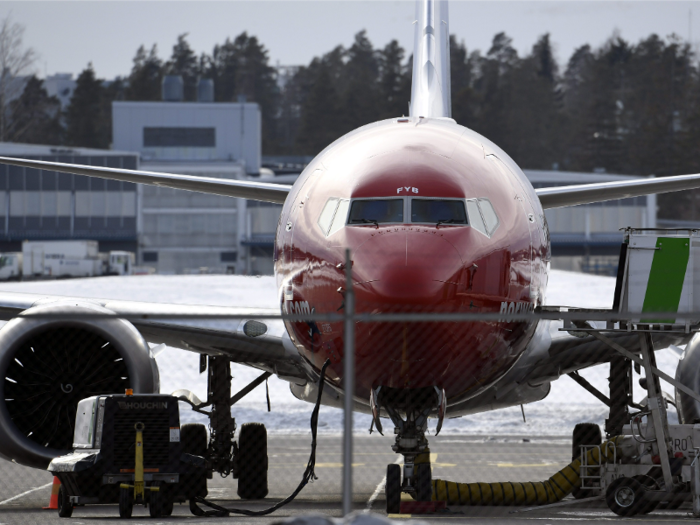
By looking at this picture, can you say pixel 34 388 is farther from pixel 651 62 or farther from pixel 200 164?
pixel 651 62

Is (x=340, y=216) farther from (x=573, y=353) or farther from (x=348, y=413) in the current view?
(x=573, y=353)

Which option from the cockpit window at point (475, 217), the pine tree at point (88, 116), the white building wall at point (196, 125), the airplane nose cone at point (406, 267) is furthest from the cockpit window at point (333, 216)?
the pine tree at point (88, 116)

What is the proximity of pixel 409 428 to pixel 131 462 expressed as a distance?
2616 mm

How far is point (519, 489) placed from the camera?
464 inches

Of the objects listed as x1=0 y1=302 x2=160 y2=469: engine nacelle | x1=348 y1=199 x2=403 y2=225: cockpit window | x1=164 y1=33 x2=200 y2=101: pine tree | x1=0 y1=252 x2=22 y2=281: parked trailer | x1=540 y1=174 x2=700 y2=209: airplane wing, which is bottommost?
x1=0 y1=252 x2=22 y2=281: parked trailer

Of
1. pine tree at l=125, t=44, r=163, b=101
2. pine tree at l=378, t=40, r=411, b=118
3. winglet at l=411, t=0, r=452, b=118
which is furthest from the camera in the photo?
pine tree at l=125, t=44, r=163, b=101

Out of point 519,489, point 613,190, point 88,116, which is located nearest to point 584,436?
point 519,489

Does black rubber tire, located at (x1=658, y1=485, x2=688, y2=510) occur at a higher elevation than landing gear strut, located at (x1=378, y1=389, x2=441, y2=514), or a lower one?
lower

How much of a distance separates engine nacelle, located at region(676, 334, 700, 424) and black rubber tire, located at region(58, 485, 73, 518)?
618 cm

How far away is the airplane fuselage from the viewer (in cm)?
862

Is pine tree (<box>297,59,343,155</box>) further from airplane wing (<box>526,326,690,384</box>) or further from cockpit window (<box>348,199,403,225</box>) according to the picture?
cockpit window (<box>348,199,403,225</box>)

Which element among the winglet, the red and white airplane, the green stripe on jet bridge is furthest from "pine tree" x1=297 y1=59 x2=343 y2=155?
the green stripe on jet bridge

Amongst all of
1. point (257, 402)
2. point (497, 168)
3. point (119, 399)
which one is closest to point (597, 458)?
point (497, 168)

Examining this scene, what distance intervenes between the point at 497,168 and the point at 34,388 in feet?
17.8
